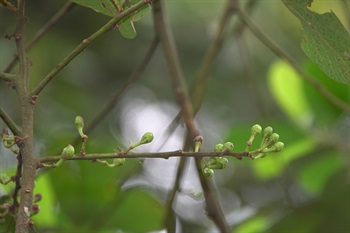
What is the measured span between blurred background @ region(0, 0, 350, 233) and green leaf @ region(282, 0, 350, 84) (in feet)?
0.75

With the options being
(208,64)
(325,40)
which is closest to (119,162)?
(325,40)

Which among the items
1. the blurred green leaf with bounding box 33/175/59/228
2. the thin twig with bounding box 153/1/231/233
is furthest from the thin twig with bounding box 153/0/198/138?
the blurred green leaf with bounding box 33/175/59/228

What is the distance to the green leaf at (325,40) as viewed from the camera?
823mm

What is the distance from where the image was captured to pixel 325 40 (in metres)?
0.83

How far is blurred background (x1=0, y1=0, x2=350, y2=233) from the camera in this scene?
139 centimetres

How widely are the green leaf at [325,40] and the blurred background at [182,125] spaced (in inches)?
8.9

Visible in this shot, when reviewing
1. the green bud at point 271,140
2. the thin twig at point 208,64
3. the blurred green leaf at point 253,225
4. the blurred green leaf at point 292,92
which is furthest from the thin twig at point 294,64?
the green bud at point 271,140

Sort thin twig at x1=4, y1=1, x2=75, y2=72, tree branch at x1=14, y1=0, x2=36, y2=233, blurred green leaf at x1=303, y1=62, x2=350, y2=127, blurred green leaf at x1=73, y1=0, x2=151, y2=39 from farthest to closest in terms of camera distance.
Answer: blurred green leaf at x1=303, y1=62, x2=350, y2=127 < thin twig at x1=4, y1=1, x2=75, y2=72 < blurred green leaf at x1=73, y1=0, x2=151, y2=39 < tree branch at x1=14, y1=0, x2=36, y2=233

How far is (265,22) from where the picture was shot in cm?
264

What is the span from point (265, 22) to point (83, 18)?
0.73 metres

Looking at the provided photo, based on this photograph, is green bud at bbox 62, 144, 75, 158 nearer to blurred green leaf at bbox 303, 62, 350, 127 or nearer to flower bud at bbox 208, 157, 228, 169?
flower bud at bbox 208, 157, 228, 169

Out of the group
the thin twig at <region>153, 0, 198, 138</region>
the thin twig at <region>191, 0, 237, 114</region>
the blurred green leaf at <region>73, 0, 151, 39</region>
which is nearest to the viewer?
the blurred green leaf at <region>73, 0, 151, 39</region>

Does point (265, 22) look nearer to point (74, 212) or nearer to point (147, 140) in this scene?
point (74, 212)

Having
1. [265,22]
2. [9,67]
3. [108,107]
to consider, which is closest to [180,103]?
[108,107]
